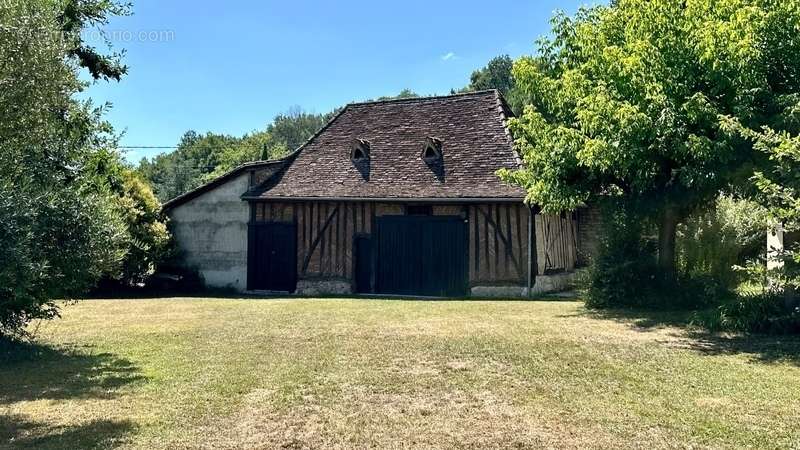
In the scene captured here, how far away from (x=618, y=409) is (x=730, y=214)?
10.2 metres

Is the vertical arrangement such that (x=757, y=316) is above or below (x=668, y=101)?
below

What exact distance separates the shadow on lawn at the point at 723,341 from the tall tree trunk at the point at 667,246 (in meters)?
1.17

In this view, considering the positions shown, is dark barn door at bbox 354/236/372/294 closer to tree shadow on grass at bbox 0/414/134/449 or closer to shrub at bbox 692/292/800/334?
shrub at bbox 692/292/800/334

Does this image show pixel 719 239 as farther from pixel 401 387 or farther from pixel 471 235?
pixel 401 387

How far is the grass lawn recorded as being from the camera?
454 centimetres

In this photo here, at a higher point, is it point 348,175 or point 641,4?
point 641,4

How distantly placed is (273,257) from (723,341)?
12519 millimetres

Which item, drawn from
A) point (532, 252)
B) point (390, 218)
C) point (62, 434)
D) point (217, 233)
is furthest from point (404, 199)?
point (62, 434)

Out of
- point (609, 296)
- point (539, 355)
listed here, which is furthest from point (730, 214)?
point (539, 355)

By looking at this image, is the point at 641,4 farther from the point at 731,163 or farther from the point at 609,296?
the point at 609,296

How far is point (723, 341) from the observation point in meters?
8.41

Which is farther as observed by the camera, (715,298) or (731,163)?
(715,298)

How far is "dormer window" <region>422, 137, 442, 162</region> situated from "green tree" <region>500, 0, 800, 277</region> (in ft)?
17.6

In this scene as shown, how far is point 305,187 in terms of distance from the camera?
1773 centimetres
